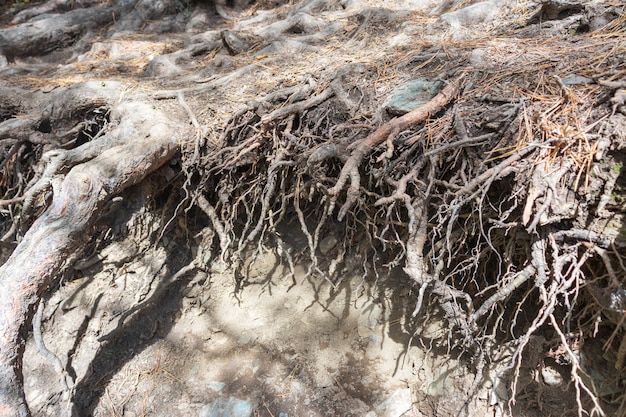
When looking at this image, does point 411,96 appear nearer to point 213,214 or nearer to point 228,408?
point 213,214

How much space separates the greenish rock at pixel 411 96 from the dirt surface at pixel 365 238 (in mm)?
32

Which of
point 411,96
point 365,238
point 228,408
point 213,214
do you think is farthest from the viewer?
point 213,214

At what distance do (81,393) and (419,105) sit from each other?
9.20ft

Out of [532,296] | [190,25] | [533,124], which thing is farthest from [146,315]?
[190,25]

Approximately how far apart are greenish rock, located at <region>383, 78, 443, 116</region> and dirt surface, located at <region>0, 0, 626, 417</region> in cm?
3

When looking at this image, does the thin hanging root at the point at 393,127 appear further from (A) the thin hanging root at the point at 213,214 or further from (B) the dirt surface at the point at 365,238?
(A) the thin hanging root at the point at 213,214

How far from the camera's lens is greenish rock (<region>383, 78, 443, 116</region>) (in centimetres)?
231

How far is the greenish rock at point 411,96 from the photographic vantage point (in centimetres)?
231

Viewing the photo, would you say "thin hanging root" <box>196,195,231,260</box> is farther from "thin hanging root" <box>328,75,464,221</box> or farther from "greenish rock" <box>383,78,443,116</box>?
"greenish rock" <box>383,78,443,116</box>

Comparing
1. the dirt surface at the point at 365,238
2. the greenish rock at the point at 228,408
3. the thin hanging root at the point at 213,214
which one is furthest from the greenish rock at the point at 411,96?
the greenish rock at the point at 228,408

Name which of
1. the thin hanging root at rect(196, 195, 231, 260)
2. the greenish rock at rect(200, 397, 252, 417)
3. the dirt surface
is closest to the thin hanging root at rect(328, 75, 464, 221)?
the dirt surface

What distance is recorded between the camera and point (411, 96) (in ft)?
7.77

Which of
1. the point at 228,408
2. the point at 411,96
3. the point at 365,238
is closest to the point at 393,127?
the point at 411,96

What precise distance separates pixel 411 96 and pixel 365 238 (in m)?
0.94
